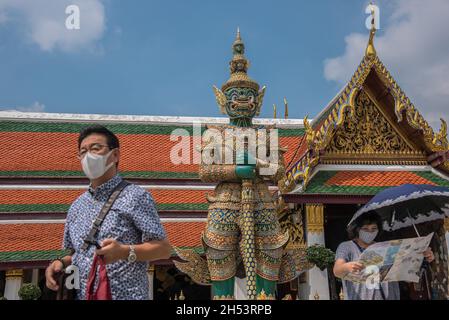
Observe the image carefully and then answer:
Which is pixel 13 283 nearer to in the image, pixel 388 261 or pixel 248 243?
pixel 248 243

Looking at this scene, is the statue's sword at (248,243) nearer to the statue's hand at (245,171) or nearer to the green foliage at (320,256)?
the statue's hand at (245,171)

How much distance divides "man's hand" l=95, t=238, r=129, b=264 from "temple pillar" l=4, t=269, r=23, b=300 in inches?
288

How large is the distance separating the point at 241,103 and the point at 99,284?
437 centimetres

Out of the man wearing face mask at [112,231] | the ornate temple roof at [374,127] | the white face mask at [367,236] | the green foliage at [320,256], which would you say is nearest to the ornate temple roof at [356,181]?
the ornate temple roof at [374,127]

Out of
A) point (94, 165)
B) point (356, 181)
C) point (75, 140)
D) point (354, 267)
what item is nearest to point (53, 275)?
point (94, 165)

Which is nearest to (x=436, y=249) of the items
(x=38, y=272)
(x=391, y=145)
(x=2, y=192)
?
(x=391, y=145)

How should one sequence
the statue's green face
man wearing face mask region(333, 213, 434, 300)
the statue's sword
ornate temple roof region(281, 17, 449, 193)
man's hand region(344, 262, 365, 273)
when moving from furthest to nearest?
ornate temple roof region(281, 17, 449, 193) → the statue's green face → the statue's sword → man wearing face mask region(333, 213, 434, 300) → man's hand region(344, 262, 365, 273)

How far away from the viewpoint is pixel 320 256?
24.3 feet

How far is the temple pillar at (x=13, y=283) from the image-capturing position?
906 cm

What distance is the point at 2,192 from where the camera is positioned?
10391mm

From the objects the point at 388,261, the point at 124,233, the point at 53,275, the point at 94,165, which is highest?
the point at 94,165

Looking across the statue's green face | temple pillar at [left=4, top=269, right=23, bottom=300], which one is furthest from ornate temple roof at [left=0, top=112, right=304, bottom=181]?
the statue's green face

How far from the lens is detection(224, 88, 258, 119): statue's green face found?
6.82m

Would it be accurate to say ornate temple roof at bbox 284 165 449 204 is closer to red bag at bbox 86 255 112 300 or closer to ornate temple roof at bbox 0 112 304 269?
ornate temple roof at bbox 0 112 304 269
